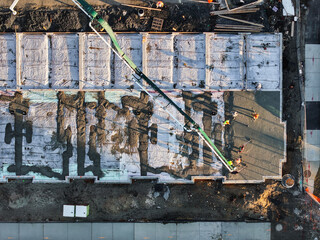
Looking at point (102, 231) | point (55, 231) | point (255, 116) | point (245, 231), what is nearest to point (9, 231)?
point (55, 231)

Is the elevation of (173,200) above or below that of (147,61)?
below

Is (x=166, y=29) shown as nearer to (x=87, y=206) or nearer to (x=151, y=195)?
(x=151, y=195)

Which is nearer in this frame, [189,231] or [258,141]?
[258,141]

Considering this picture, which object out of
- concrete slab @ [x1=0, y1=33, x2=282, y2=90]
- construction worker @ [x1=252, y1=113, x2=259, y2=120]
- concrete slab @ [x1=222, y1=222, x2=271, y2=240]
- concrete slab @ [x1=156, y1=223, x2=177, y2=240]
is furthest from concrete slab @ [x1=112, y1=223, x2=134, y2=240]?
construction worker @ [x1=252, y1=113, x2=259, y2=120]

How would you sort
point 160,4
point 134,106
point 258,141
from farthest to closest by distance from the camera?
point 160,4
point 258,141
point 134,106

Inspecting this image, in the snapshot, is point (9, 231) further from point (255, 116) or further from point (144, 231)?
point (255, 116)

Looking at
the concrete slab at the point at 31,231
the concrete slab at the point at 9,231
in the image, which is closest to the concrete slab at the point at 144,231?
the concrete slab at the point at 31,231

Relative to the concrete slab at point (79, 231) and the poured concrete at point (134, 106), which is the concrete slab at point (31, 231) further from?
the poured concrete at point (134, 106)
